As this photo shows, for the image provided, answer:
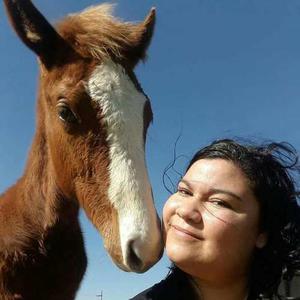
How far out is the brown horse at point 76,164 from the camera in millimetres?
3303

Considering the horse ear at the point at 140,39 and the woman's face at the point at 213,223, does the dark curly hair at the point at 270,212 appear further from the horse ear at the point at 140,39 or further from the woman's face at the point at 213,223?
the horse ear at the point at 140,39

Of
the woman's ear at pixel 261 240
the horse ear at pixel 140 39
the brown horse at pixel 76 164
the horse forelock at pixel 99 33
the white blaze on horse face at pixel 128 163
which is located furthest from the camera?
the horse ear at pixel 140 39

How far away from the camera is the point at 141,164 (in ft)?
11.2

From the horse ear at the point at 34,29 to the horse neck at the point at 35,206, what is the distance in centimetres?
66

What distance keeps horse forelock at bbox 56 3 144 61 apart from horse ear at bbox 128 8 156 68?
11mm

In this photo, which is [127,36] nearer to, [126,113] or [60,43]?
[60,43]

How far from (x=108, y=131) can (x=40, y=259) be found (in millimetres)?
1266

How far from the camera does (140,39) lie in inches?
178

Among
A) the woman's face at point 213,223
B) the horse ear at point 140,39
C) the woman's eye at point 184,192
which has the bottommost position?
the woman's face at point 213,223

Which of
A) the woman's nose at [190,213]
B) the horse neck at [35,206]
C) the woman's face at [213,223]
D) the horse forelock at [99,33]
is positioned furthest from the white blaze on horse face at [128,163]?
the horse neck at [35,206]

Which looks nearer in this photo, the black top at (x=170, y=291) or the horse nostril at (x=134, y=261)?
the black top at (x=170, y=291)

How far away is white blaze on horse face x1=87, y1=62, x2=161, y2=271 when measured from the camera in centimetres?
301

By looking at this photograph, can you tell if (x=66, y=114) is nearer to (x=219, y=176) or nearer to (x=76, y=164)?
(x=76, y=164)

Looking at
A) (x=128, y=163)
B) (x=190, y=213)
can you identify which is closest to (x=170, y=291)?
(x=190, y=213)
